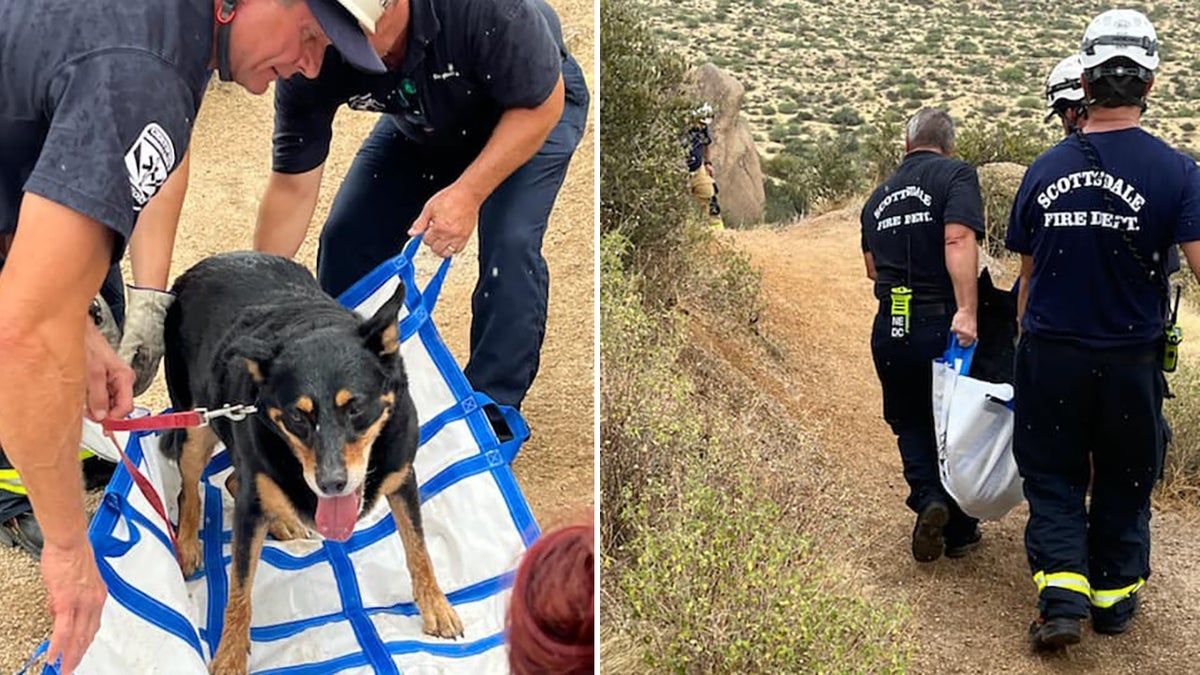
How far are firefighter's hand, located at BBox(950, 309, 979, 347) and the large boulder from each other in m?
9.83

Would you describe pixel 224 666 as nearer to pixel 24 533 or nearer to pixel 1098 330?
pixel 24 533

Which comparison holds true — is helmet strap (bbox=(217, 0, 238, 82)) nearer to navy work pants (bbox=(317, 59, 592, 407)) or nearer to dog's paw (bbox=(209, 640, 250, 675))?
dog's paw (bbox=(209, 640, 250, 675))

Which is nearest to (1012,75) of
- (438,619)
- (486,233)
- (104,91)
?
(486,233)

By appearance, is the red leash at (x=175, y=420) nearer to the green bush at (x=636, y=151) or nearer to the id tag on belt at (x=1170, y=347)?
the id tag on belt at (x=1170, y=347)

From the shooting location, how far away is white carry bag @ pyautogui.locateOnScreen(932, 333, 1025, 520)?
4.52 m

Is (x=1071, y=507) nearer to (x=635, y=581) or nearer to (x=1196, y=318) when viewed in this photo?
(x=635, y=581)

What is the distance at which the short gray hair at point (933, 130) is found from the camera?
5047 millimetres

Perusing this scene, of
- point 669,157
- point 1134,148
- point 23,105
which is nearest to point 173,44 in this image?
point 23,105

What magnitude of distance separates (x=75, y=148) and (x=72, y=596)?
2.92 feet

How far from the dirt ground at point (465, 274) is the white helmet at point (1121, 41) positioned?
6.92ft

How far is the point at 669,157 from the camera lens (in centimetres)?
697

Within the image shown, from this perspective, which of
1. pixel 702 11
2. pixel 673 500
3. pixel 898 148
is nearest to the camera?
pixel 673 500

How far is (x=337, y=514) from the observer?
2930 mm

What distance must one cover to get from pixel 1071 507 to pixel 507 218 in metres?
2.10
